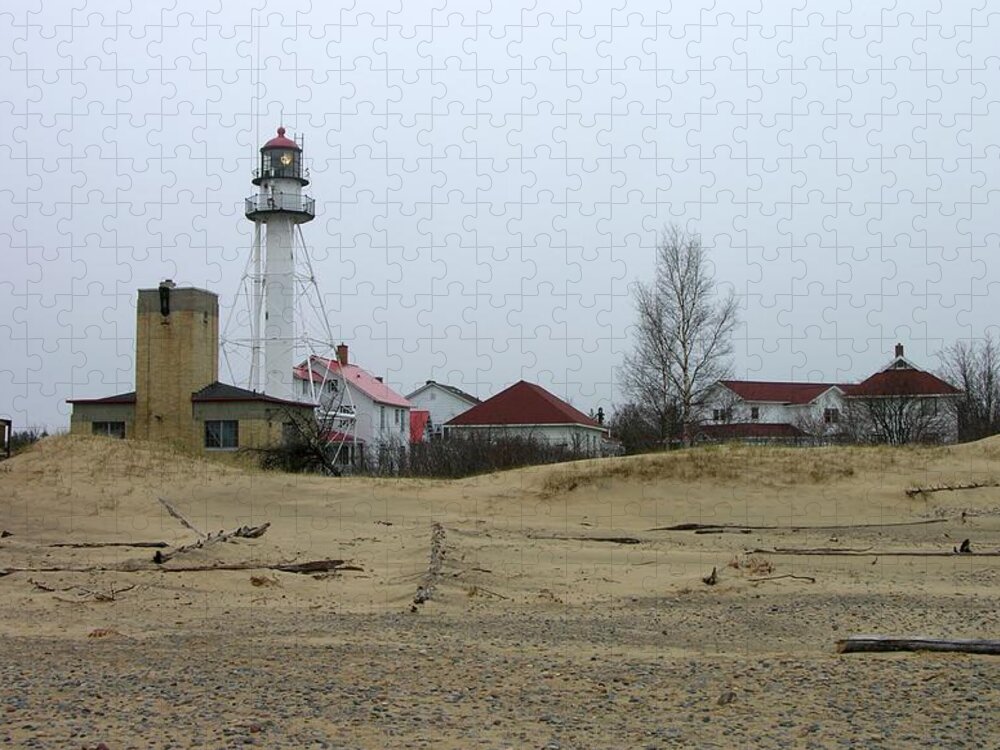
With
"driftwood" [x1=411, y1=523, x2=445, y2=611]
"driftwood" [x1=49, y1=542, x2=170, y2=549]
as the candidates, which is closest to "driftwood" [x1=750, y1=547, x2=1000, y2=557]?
"driftwood" [x1=411, y1=523, x2=445, y2=611]

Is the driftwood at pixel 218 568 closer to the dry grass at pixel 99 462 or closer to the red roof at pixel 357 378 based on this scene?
the dry grass at pixel 99 462

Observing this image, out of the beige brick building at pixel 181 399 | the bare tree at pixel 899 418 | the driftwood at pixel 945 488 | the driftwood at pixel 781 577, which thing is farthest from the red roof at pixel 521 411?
the driftwood at pixel 781 577

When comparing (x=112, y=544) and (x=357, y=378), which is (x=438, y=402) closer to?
(x=357, y=378)

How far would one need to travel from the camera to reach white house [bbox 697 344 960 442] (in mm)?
50250

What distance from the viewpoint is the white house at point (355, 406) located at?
48.3 m

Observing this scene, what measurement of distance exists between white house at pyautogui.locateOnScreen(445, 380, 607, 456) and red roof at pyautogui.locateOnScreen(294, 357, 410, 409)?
402 centimetres

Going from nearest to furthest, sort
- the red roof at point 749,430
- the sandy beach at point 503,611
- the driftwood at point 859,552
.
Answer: the sandy beach at point 503,611 → the driftwood at point 859,552 → the red roof at point 749,430

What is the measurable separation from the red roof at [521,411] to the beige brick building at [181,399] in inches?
745

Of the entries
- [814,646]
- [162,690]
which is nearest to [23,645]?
[162,690]

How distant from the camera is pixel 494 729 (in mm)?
6691

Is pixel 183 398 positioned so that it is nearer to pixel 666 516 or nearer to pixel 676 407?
pixel 676 407

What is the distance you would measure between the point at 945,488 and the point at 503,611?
17.9 m

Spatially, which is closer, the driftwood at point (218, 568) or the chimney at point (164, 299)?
the driftwood at point (218, 568)

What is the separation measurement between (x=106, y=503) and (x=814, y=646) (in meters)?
20.0
